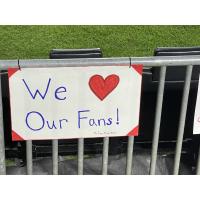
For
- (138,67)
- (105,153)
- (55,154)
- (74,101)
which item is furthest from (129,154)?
(138,67)

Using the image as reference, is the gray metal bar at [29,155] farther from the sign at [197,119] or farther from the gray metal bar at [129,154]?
the sign at [197,119]

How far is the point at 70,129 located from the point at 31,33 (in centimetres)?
452

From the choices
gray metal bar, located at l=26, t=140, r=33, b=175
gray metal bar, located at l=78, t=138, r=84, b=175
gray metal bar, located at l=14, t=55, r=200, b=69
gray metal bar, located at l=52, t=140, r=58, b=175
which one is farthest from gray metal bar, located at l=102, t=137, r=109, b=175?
gray metal bar, located at l=14, t=55, r=200, b=69

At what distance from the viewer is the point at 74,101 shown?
386cm

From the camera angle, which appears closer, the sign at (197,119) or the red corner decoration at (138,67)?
the red corner decoration at (138,67)

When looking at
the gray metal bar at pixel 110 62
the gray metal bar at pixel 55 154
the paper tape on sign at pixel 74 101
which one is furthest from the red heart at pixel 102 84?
the gray metal bar at pixel 55 154

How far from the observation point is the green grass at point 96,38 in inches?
309

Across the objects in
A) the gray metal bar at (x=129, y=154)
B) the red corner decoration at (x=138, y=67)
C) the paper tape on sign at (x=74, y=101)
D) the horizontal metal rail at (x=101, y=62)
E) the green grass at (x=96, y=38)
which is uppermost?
the horizontal metal rail at (x=101, y=62)

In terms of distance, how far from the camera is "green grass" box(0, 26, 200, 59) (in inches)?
309

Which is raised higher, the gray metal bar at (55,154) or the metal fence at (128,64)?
the metal fence at (128,64)

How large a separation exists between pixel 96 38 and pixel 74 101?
4413mm

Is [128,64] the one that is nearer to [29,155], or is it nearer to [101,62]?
[101,62]

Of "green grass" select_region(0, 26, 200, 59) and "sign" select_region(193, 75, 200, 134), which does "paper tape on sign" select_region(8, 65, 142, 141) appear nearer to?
"sign" select_region(193, 75, 200, 134)

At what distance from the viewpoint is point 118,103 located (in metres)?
3.93
